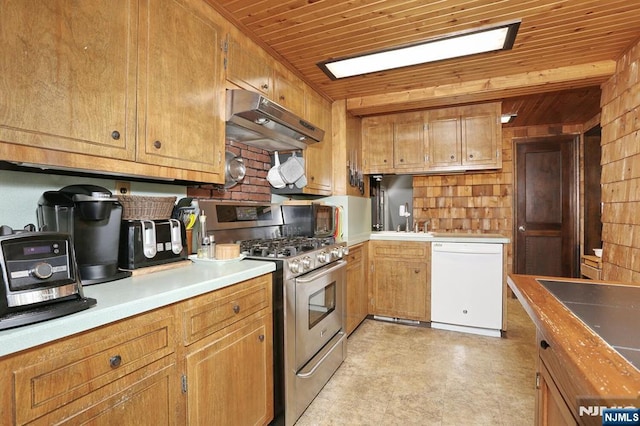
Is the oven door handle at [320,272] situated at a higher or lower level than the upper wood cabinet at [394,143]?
lower

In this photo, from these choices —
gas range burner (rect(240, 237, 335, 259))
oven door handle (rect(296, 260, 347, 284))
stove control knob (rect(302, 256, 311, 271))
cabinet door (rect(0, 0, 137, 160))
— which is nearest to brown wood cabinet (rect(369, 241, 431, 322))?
oven door handle (rect(296, 260, 347, 284))

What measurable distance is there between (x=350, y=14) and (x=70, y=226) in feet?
5.89

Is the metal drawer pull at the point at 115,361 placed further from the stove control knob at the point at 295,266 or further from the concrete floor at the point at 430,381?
the concrete floor at the point at 430,381

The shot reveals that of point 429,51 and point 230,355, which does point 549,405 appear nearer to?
point 230,355

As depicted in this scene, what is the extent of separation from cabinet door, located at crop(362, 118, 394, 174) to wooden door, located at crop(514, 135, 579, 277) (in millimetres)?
1993

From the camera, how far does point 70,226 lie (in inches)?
46.9

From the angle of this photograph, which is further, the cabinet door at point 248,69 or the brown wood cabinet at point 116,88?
the cabinet door at point 248,69

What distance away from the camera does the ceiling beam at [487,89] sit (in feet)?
8.18

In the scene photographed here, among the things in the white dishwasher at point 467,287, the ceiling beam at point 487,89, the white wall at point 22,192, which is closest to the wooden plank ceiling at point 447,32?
the ceiling beam at point 487,89

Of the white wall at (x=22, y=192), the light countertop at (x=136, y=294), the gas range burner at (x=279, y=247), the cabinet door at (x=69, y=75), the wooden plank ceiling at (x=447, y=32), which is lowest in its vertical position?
the light countertop at (x=136, y=294)

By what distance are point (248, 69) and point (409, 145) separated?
2115 millimetres

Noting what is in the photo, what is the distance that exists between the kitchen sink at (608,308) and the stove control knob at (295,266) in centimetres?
120

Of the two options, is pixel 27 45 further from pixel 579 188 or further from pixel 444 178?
pixel 579 188

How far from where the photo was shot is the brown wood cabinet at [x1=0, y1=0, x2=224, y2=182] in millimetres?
1013
